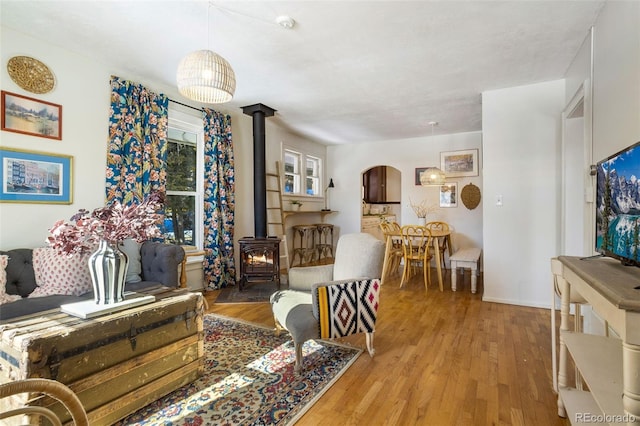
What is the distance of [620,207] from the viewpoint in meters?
1.34

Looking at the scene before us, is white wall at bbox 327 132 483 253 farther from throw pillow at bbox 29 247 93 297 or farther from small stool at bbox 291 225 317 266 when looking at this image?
throw pillow at bbox 29 247 93 297

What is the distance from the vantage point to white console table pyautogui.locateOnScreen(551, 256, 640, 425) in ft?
2.90

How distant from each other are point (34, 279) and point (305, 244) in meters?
4.50

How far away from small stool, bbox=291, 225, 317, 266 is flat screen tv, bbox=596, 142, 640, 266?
4.89m

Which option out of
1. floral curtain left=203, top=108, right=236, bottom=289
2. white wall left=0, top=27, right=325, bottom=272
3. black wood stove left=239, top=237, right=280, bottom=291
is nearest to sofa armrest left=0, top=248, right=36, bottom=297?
white wall left=0, top=27, right=325, bottom=272

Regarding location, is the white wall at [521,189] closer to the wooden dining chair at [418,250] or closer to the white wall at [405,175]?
the wooden dining chair at [418,250]

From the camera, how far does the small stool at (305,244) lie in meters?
6.12

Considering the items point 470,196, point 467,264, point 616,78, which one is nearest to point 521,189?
point 467,264

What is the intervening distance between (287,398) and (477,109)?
180 inches

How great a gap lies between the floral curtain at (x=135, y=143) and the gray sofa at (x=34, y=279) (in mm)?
694

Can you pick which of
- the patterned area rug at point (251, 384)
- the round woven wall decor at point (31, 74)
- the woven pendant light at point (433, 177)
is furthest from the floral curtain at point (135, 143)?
the woven pendant light at point (433, 177)

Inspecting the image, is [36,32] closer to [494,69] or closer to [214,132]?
[214,132]

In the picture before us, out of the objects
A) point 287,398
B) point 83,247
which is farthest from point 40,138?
point 287,398

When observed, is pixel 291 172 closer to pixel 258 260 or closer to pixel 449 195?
pixel 258 260
